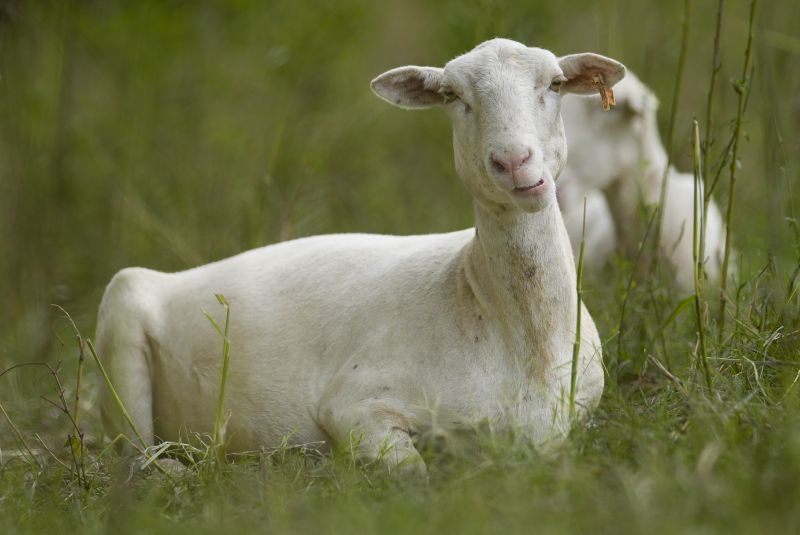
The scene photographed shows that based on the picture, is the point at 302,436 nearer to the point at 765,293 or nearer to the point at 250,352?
the point at 250,352

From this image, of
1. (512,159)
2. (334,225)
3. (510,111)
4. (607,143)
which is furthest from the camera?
(334,225)

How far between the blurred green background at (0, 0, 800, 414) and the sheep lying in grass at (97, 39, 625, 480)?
3.71ft

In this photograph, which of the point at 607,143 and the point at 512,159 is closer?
the point at 512,159

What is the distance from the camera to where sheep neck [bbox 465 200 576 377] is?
3.92 meters

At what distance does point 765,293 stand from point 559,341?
1070 mm

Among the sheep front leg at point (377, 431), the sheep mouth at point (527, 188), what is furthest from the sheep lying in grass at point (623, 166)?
the sheep mouth at point (527, 188)

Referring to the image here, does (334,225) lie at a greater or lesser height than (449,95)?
lesser

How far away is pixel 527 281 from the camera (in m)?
3.95

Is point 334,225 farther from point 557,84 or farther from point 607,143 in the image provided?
point 557,84

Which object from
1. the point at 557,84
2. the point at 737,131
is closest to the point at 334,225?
the point at 557,84

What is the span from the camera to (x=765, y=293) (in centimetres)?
456

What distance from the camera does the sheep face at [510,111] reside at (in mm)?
3617

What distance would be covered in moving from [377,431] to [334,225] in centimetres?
404

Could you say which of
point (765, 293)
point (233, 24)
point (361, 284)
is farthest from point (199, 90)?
point (765, 293)
